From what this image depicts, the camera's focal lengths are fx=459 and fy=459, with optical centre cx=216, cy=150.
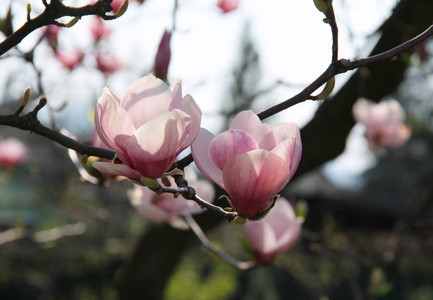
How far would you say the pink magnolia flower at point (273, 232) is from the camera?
0.99 metres

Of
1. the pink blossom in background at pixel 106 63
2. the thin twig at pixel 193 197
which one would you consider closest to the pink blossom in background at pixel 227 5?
the pink blossom in background at pixel 106 63

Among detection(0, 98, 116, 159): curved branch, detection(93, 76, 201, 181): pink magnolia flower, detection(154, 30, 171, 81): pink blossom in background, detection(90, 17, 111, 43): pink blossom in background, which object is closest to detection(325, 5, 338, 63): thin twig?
detection(93, 76, 201, 181): pink magnolia flower

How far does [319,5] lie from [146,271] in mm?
1496

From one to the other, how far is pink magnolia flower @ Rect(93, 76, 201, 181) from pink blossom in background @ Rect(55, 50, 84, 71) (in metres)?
1.56

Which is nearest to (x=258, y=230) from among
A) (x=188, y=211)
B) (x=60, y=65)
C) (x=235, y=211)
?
(x=188, y=211)

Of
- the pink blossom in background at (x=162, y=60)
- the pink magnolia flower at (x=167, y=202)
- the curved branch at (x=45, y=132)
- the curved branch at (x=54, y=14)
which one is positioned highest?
the curved branch at (x=54, y=14)

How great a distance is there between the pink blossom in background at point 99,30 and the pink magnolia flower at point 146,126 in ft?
5.14

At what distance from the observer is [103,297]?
538 cm

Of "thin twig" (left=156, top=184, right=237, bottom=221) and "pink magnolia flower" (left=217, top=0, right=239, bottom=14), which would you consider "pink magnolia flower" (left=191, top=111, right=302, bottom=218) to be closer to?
"thin twig" (left=156, top=184, right=237, bottom=221)

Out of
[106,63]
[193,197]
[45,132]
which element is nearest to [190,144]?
[193,197]

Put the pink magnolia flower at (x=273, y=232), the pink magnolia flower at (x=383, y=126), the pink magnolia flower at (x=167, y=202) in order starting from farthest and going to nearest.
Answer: the pink magnolia flower at (x=383, y=126)
the pink magnolia flower at (x=273, y=232)
the pink magnolia flower at (x=167, y=202)

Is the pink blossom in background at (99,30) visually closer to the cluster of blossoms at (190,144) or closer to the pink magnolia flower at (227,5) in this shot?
the pink magnolia flower at (227,5)

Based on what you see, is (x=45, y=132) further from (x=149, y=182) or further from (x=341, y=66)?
(x=341, y=66)

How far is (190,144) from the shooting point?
0.50 metres
